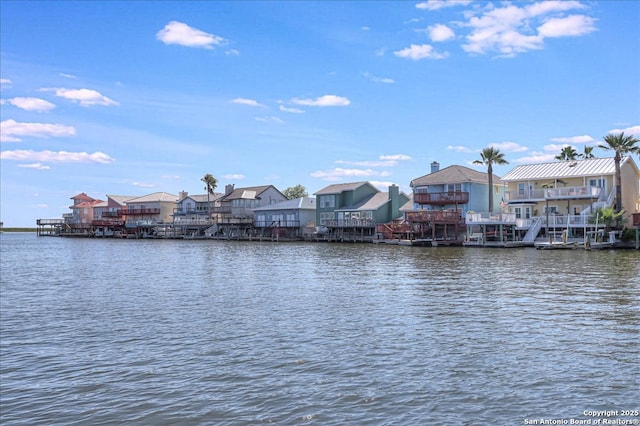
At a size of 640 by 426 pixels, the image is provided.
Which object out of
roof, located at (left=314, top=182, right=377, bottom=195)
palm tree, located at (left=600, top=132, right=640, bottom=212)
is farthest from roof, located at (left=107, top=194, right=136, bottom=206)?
palm tree, located at (left=600, top=132, right=640, bottom=212)

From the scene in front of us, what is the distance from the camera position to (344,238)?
276ft

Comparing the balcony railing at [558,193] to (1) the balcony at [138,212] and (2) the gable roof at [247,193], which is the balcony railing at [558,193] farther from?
Answer: (1) the balcony at [138,212]

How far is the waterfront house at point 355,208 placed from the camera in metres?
84.1

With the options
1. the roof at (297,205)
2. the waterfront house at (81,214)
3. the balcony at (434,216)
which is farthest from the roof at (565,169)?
the waterfront house at (81,214)

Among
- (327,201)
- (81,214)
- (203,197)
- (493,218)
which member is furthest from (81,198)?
(493,218)

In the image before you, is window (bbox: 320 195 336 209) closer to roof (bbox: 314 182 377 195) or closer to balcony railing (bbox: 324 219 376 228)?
roof (bbox: 314 182 377 195)

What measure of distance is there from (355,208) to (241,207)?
3126 cm

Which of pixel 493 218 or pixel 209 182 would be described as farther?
pixel 209 182

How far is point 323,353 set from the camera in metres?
14.1

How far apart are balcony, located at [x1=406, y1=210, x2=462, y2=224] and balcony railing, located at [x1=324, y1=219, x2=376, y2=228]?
14822 millimetres

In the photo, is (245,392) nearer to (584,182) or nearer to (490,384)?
(490,384)

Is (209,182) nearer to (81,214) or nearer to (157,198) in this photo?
(157,198)

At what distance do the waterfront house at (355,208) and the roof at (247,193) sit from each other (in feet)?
66.4

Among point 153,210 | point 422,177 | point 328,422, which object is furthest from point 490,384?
point 153,210
